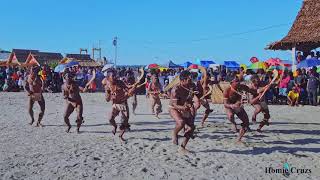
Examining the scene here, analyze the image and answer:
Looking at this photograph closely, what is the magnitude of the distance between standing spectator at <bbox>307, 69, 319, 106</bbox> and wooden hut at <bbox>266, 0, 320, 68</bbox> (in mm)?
2295

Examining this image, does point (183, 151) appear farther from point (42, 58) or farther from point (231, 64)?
point (42, 58)

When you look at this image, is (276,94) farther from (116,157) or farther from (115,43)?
(115,43)

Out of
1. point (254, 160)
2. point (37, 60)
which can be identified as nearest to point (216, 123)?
point (254, 160)

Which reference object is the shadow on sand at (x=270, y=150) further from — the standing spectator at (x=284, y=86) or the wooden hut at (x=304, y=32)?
the wooden hut at (x=304, y=32)

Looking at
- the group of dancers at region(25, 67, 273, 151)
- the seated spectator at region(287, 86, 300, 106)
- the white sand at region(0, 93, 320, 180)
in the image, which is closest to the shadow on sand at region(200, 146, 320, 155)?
the white sand at region(0, 93, 320, 180)

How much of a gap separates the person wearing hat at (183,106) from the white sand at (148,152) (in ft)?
1.57

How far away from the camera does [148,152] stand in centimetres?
890

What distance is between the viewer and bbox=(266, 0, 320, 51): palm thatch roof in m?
20.9

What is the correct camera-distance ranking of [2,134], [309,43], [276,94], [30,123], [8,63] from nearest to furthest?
[2,134] → [30,123] → [276,94] → [309,43] → [8,63]

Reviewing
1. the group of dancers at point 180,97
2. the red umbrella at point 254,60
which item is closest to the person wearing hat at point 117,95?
the group of dancers at point 180,97

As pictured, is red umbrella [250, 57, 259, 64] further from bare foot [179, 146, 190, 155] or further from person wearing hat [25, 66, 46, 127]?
bare foot [179, 146, 190, 155]

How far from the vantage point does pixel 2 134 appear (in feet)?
35.8

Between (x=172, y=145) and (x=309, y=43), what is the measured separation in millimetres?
13553

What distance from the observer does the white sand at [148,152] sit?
7.36 m
